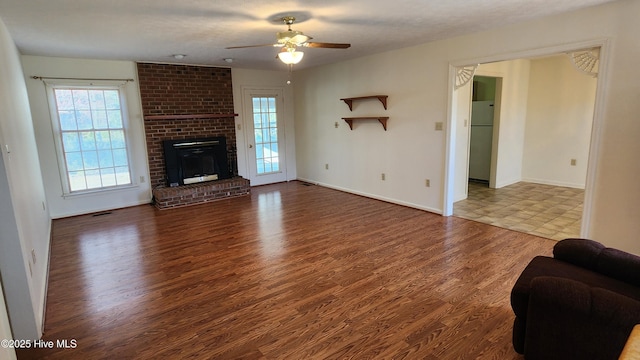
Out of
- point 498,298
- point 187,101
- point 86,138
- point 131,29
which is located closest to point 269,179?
point 187,101

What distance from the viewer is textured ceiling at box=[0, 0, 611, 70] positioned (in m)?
2.84

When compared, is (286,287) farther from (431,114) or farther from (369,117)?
(369,117)

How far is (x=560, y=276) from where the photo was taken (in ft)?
6.47

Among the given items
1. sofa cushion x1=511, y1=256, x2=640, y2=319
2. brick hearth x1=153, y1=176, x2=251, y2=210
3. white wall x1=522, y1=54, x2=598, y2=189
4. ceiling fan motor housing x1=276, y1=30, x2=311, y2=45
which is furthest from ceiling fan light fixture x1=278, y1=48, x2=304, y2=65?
white wall x1=522, y1=54, x2=598, y2=189

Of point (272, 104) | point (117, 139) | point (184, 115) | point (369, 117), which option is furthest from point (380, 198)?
point (117, 139)

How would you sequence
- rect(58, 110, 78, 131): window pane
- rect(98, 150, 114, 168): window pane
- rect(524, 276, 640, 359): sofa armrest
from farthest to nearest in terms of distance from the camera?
1. rect(98, 150, 114, 168): window pane
2. rect(58, 110, 78, 131): window pane
3. rect(524, 276, 640, 359): sofa armrest

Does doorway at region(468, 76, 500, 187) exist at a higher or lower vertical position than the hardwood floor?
higher

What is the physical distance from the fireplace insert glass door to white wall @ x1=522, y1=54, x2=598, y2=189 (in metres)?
5.05

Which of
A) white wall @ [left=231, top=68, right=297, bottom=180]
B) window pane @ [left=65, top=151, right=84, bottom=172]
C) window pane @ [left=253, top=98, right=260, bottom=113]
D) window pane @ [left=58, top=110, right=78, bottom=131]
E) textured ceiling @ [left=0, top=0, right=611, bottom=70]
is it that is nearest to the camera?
textured ceiling @ [left=0, top=0, right=611, bottom=70]

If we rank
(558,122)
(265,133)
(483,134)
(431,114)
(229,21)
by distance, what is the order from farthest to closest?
(265,133) → (483,134) → (558,122) → (431,114) → (229,21)

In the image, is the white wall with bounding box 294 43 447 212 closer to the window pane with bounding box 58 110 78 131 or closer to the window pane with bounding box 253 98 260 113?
the window pane with bounding box 253 98 260 113

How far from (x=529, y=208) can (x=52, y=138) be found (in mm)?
Answer: 7124

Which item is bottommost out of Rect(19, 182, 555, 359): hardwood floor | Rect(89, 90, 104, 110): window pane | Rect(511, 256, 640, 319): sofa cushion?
Rect(19, 182, 555, 359): hardwood floor

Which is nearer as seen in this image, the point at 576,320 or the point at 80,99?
the point at 576,320
